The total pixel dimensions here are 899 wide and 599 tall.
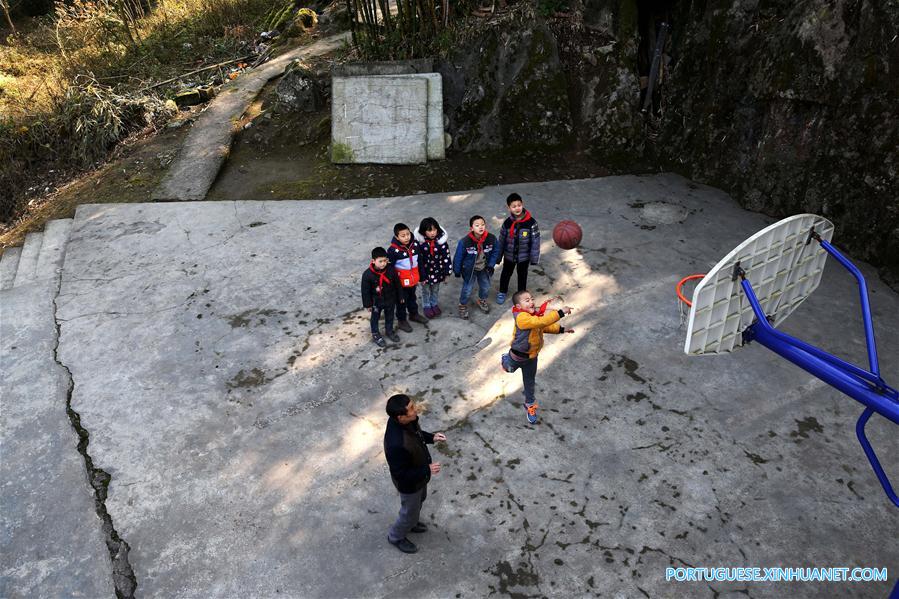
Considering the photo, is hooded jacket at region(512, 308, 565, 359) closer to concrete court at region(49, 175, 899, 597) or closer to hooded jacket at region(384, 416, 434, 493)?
concrete court at region(49, 175, 899, 597)

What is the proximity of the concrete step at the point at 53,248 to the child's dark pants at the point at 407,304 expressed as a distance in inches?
190

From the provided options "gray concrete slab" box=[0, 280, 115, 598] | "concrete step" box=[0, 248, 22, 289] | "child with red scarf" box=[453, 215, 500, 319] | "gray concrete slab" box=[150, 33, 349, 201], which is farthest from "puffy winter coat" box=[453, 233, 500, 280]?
"concrete step" box=[0, 248, 22, 289]

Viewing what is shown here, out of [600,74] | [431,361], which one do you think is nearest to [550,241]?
[431,361]

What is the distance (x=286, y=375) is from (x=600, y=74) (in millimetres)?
7140

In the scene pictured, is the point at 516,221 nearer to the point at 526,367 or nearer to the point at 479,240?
the point at 479,240

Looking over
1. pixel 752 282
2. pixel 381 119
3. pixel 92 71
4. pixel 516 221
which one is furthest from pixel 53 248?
pixel 752 282

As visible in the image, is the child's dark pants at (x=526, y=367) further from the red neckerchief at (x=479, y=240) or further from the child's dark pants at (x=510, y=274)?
the child's dark pants at (x=510, y=274)

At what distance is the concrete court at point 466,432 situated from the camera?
4.18 m

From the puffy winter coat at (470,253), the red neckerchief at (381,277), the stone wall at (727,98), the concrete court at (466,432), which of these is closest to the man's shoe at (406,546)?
the concrete court at (466,432)

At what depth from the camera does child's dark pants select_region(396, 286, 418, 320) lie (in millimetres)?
6141

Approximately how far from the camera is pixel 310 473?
4852 mm

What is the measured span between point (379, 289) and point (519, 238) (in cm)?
162

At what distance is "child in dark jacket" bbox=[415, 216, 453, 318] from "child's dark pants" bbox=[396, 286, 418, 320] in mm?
208

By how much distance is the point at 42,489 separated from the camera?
477 centimetres
